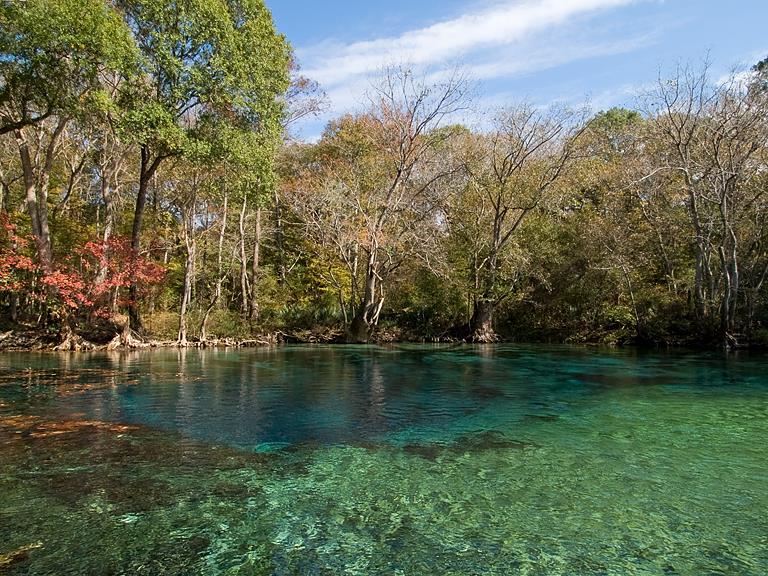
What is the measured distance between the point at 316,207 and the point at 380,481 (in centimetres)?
Result: 2178

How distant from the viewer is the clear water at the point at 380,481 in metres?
3.52

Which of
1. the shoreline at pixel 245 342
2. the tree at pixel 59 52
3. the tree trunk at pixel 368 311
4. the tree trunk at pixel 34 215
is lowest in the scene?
the shoreline at pixel 245 342

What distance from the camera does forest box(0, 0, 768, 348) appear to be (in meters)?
17.3

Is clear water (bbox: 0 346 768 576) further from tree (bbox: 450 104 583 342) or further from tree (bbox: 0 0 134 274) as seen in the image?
tree (bbox: 450 104 583 342)

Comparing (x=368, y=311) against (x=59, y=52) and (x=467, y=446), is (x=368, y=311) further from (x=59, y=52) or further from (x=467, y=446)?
(x=467, y=446)

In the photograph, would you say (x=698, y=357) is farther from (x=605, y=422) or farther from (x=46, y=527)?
(x=46, y=527)

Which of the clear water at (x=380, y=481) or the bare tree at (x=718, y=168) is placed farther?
the bare tree at (x=718, y=168)

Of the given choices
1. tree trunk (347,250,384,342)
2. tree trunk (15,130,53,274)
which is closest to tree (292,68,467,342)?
tree trunk (347,250,384,342)

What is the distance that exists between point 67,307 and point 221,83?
9.46 metres

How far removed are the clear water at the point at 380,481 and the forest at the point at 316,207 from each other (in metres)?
9.97

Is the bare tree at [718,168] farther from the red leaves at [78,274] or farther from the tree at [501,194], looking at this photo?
the red leaves at [78,274]

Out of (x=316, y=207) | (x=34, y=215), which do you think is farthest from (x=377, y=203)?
(x=34, y=215)

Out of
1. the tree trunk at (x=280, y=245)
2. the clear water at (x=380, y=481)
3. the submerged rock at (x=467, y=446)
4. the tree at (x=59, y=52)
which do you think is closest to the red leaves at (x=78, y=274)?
the tree at (x=59, y=52)

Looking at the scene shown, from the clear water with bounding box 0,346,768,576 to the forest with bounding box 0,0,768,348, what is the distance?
9974mm
